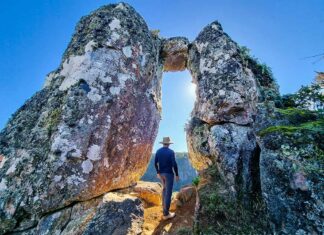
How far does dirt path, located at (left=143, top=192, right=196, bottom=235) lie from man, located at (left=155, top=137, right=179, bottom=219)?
0.30 metres

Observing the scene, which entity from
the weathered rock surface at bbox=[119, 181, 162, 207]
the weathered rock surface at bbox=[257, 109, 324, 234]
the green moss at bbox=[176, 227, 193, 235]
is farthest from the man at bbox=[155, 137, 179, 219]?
the weathered rock surface at bbox=[257, 109, 324, 234]

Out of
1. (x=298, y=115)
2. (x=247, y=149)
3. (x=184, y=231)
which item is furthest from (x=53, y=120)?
(x=298, y=115)

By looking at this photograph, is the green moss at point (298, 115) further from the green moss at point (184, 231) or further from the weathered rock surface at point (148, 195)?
the weathered rock surface at point (148, 195)

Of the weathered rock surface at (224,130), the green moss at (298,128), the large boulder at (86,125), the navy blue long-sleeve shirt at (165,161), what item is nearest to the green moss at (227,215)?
the weathered rock surface at (224,130)

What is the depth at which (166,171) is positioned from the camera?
27.5ft

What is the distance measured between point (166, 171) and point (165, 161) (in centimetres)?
36

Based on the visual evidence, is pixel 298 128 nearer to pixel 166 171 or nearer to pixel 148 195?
pixel 166 171

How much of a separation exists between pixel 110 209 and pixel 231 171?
4.05m

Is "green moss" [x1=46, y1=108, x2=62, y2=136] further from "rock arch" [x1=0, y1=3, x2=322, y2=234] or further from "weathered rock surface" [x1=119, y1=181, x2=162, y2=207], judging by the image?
"weathered rock surface" [x1=119, y1=181, x2=162, y2=207]

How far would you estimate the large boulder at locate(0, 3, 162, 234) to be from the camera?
7145mm

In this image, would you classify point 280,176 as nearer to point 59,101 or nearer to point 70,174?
point 70,174

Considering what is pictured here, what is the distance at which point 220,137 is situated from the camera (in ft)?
29.3

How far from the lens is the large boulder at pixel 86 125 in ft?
23.4

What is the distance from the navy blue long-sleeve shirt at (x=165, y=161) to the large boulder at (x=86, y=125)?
1.09 m
